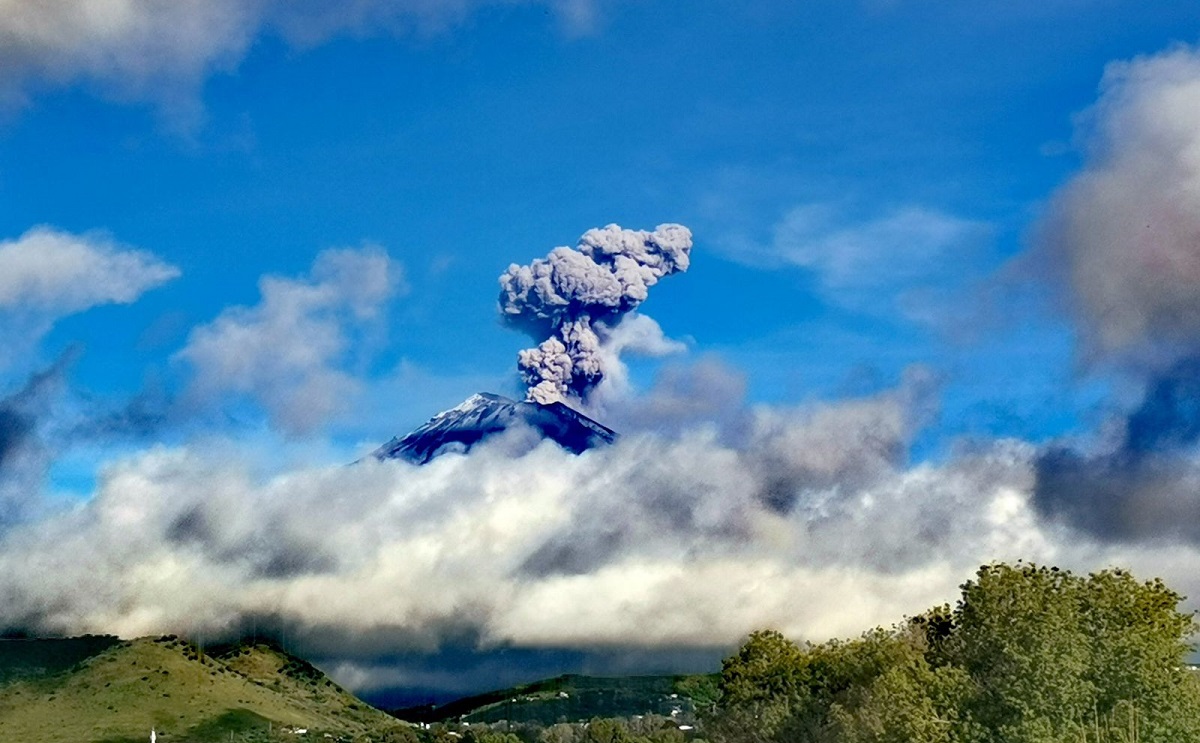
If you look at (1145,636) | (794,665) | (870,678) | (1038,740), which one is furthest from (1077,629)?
(794,665)

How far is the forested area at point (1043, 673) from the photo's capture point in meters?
77.8

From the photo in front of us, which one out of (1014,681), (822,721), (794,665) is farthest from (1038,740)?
(794,665)

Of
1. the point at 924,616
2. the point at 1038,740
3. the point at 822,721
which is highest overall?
the point at 924,616

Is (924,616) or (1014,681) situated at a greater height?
(924,616)

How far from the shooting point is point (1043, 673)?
78.5m

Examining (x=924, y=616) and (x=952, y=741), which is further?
(x=924, y=616)

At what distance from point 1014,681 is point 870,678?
23210mm

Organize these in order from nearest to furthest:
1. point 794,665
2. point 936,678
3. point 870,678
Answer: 1. point 936,678
2. point 870,678
3. point 794,665

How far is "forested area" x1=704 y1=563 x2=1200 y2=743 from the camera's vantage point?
7775 centimetres

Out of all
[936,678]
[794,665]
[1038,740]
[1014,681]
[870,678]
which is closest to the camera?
[1038,740]

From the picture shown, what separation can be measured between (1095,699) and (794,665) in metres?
42.8

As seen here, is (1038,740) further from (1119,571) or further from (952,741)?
(1119,571)

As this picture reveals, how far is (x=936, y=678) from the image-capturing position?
3396 inches

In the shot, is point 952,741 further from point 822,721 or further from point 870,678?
point 822,721
